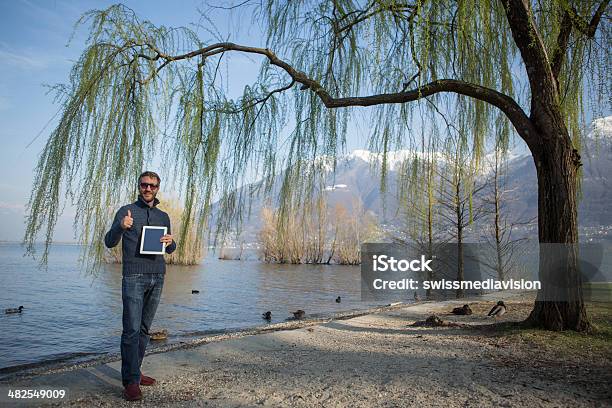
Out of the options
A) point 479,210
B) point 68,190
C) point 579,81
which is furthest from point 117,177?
point 479,210

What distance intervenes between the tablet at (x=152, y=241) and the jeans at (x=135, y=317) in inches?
7.2

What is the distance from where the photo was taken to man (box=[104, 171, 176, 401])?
3127 millimetres

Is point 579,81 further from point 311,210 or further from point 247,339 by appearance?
point 247,339

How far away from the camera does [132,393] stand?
9.93 ft

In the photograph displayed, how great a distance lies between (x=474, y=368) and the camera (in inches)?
143

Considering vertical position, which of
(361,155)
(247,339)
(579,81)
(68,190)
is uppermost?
(579,81)

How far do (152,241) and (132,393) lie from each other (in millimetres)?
1047

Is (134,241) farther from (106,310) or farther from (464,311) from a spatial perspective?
(106,310)

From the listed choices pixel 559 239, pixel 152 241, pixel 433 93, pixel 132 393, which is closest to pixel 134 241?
pixel 152 241

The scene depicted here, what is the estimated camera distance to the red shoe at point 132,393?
3023 mm

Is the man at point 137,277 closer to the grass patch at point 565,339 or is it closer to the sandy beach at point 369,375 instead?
the sandy beach at point 369,375

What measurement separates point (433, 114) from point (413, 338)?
8.78ft

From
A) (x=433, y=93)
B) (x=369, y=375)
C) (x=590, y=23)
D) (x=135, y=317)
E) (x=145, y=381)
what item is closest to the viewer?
(x=135, y=317)
